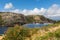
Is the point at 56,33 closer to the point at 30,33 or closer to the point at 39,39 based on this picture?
the point at 39,39

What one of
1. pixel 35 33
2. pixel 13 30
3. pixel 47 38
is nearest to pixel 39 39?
pixel 47 38

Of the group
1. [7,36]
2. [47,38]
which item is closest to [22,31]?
[7,36]

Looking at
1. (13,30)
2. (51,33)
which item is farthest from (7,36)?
(51,33)

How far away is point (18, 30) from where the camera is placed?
1850cm

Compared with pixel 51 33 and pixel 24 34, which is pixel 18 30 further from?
pixel 51 33

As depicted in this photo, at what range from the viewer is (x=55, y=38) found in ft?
53.6

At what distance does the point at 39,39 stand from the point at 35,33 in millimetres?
2015

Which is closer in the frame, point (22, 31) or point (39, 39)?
point (39, 39)

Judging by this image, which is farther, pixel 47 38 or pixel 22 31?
pixel 22 31

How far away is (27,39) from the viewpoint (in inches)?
701

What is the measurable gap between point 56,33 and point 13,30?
14.4ft

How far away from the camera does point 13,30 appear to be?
1861cm

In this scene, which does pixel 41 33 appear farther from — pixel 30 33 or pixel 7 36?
pixel 7 36

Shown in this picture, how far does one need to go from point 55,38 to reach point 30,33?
3234mm
